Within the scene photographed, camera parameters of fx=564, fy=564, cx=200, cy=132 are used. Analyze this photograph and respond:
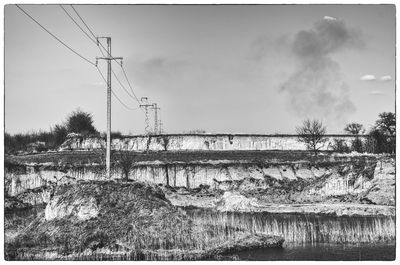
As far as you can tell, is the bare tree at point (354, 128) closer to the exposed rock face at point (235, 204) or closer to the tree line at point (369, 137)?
the tree line at point (369, 137)

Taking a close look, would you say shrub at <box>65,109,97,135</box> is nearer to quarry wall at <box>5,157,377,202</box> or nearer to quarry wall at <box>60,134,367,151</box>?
quarry wall at <box>60,134,367,151</box>

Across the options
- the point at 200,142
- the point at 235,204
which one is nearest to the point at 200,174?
the point at 235,204

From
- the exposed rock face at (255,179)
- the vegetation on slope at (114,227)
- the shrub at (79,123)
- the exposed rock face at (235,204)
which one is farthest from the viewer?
the shrub at (79,123)

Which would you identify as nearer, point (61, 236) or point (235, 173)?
point (61, 236)

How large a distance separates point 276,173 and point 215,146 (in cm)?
2217

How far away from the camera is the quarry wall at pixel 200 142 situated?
201 feet

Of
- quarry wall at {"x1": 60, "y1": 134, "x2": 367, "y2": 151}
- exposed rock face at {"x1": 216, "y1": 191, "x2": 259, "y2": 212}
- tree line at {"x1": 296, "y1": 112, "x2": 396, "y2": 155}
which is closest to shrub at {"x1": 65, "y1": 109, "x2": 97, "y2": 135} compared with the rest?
quarry wall at {"x1": 60, "y1": 134, "x2": 367, "y2": 151}

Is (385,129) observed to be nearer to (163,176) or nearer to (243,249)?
(163,176)

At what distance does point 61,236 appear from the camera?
64.7 feet

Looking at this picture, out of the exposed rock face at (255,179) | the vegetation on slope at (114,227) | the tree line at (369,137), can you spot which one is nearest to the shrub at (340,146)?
the tree line at (369,137)

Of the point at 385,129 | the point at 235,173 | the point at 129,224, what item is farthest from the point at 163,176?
the point at 385,129

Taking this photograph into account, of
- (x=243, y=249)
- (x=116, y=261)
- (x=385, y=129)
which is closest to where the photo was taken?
(x=116, y=261)

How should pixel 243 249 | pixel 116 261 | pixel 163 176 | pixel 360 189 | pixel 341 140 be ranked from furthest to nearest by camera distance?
pixel 341 140
pixel 163 176
pixel 360 189
pixel 243 249
pixel 116 261

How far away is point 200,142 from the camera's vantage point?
206ft
